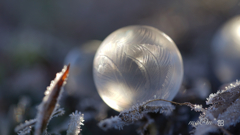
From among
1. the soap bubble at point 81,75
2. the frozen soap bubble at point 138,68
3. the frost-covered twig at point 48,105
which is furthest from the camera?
the soap bubble at point 81,75

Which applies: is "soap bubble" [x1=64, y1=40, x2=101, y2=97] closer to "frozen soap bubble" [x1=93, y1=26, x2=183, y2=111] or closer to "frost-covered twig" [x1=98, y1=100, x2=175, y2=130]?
"frozen soap bubble" [x1=93, y1=26, x2=183, y2=111]

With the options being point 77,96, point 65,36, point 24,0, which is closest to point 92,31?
point 65,36

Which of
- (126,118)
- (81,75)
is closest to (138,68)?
(126,118)

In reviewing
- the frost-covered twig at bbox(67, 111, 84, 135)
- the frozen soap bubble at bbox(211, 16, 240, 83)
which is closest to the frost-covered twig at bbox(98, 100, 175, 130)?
the frost-covered twig at bbox(67, 111, 84, 135)

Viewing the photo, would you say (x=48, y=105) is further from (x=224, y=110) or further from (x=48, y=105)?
(x=224, y=110)

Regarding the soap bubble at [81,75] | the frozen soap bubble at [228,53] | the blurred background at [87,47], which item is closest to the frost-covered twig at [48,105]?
the blurred background at [87,47]

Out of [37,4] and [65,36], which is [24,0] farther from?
[65,36]

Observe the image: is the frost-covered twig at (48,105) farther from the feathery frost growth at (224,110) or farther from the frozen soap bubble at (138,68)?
the feathery frost growth at (224,110)

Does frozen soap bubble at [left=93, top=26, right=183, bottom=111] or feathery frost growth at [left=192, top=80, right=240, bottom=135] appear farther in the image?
frozen soap bubble at [left=93, top=26, right=183, bottom=111]
